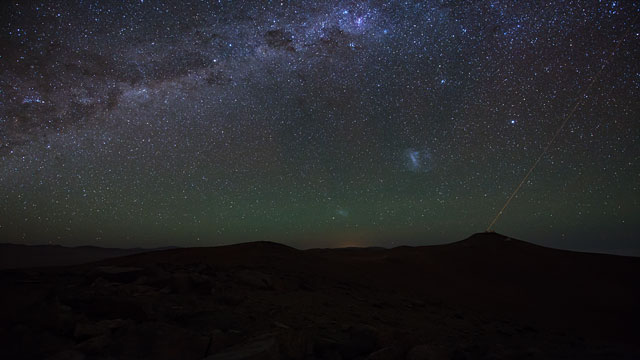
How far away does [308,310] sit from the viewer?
550 cm

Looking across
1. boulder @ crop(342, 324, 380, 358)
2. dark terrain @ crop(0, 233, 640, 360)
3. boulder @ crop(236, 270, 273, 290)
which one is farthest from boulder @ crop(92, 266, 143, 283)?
boulder @ crop(342, 324, 380, 358)

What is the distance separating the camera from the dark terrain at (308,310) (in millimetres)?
3297

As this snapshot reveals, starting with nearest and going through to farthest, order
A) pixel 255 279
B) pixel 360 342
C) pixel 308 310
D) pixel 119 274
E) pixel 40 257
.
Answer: pixel 360 342, pixel 308 310, pixel 119 274, pixel 255 279, pixel 40 257

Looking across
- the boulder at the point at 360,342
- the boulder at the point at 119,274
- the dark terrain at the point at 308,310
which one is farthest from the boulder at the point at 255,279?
the boulder at the point at 360,342

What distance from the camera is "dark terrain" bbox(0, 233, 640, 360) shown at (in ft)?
10.8

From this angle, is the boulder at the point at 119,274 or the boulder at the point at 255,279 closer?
the boulder at the point at 119,274

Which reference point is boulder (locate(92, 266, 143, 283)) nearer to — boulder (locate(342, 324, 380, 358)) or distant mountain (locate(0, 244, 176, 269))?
boulder (locate(342, 324, 380, 358))

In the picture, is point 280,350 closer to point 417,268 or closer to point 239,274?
point 239,274

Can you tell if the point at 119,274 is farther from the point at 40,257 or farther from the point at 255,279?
the point at 40,257

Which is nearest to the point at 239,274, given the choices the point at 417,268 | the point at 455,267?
the point at 417,268

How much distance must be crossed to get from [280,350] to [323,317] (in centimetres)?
215

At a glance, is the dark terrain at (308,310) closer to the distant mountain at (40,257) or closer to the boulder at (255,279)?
the boulder at (255,279)

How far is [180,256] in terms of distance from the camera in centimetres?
1019

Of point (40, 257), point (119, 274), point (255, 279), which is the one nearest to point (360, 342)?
point (255, 279)
